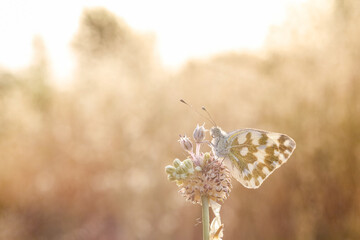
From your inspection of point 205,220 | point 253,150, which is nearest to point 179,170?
point 205,220

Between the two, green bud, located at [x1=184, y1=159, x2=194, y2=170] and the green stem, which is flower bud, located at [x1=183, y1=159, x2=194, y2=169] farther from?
the green stem

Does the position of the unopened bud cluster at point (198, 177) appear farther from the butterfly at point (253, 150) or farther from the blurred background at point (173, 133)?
the blurred background at point (173, 133)

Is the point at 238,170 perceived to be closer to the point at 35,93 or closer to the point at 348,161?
the point at 348,161

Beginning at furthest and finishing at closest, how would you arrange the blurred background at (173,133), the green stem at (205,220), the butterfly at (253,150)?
the blurred background at (173,133)
the butterfly at (253,150)
the green stem at (205,220)

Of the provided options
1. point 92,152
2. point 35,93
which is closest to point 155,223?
point 92,152

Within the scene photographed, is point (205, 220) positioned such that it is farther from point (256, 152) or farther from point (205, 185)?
point (256, 152)

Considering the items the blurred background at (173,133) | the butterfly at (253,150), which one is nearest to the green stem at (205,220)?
the butterfly at (253,150)

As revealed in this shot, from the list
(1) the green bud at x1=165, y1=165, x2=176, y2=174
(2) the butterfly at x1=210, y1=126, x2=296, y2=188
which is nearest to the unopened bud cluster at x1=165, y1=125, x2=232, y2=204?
(1) the green bud at x1=165, y1=165, x2=176, y2=174

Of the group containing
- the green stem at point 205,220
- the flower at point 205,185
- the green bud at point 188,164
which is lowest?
the green stem at point 205,220

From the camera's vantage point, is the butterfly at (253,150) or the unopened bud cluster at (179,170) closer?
the unopened bud cluster at (179,170)

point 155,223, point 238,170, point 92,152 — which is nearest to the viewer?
point 238,170
